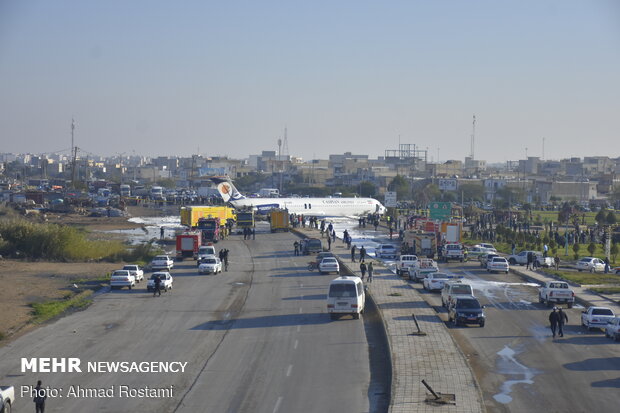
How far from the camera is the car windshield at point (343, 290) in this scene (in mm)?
29688

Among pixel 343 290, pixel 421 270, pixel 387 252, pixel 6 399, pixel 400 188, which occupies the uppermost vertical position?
pixel 400 188

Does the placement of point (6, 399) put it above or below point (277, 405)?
above

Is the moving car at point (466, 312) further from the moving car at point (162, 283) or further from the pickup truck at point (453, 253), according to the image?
A: the pickup truck at point (453, 253)

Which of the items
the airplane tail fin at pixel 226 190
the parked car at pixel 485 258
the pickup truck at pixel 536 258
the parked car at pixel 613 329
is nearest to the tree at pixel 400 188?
the airplane tail fin at pixel 226 190

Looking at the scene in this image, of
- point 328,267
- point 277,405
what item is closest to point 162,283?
point 328,267

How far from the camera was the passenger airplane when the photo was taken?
107 m

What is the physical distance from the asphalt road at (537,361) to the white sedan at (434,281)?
3.47 m

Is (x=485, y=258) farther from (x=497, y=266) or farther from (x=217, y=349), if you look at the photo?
(x=217, y=349)

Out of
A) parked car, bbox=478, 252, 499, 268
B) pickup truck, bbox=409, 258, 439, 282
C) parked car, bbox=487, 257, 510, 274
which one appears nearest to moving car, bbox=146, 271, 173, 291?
pickup truck, bbox=409, 258, 439, 282

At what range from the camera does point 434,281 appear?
38.9 m

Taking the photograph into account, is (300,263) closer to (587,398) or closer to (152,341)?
(152,341)

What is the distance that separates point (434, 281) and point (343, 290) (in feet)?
33.6

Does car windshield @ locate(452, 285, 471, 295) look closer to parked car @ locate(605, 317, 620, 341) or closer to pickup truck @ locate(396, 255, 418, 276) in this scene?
parked car @ locate(605, 317, 620, 341)

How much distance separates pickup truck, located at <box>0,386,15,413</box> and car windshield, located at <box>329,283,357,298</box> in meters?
13.8
